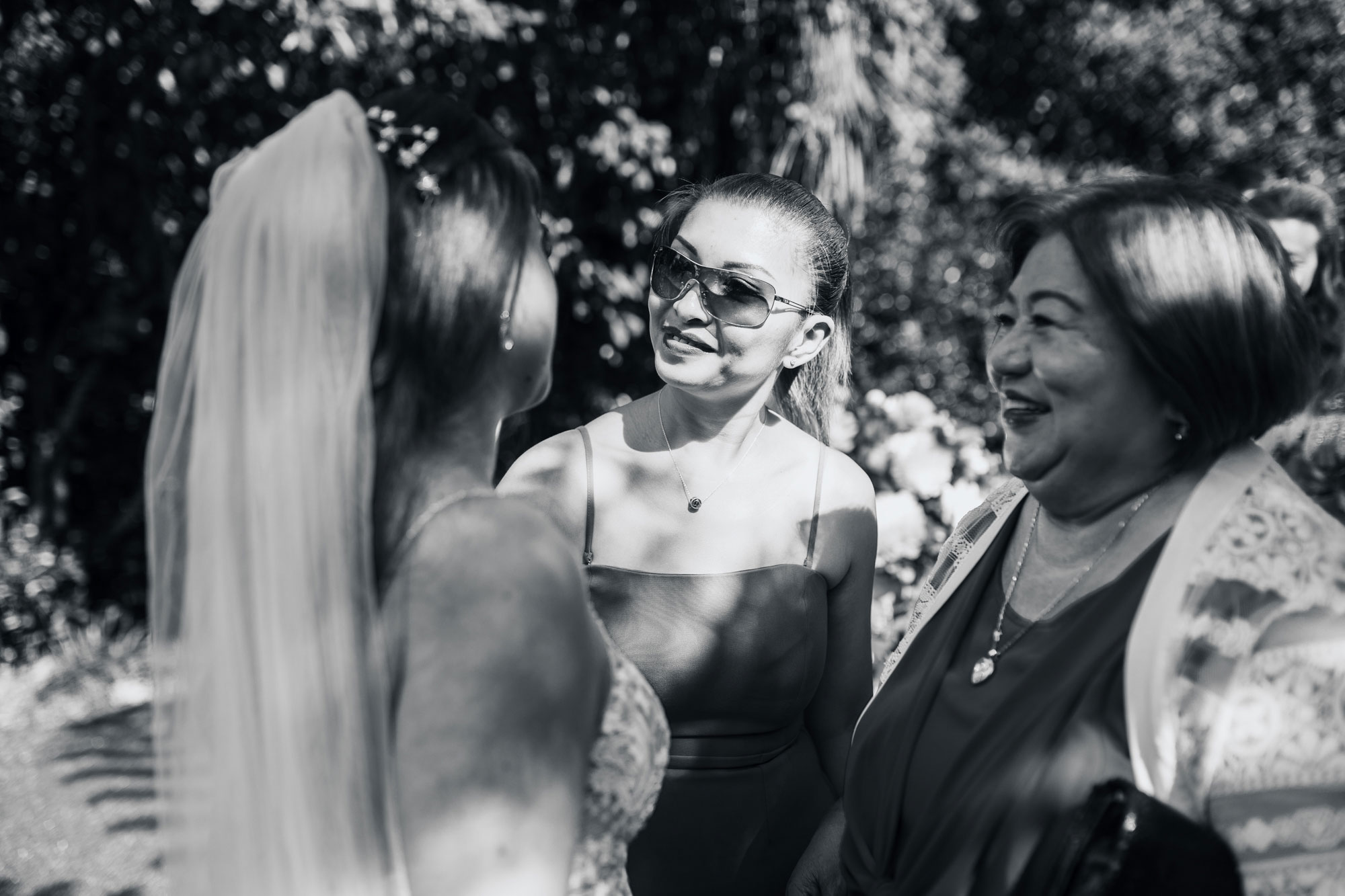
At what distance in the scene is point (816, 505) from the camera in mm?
2711

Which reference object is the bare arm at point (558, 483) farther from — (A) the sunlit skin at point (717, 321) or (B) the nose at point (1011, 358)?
(B) the nose at point (1011, 358)

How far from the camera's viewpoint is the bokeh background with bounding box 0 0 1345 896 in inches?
240

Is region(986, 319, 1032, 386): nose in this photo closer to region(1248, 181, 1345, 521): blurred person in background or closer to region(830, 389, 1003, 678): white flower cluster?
region(1248, 181, 1345, 521): blurred person in background

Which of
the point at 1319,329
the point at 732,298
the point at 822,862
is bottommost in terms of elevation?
the point at 822,862

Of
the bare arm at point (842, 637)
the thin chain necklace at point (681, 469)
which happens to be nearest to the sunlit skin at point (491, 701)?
the thin chain necklace at point (681, 469)

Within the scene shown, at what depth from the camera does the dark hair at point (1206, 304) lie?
1.70m

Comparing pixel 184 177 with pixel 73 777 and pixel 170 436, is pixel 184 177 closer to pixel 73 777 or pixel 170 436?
pixel 73 777

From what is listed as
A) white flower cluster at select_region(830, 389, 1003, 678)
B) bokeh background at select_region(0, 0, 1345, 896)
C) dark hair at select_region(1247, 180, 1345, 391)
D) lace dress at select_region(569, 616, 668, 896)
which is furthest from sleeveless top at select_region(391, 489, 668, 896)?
bokeh background at select_region(0, 0, 1345, 896)

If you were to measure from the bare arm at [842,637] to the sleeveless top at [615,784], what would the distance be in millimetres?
1123

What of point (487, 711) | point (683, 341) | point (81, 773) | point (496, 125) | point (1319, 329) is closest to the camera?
point (487, 711)

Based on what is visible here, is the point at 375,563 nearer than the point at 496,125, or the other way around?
the point at 375,563

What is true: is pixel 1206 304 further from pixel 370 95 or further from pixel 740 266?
pixel 370 95

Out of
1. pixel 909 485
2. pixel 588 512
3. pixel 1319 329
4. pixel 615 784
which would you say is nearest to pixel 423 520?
pixel 615 784

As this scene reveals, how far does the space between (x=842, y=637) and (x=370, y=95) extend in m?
4.17
